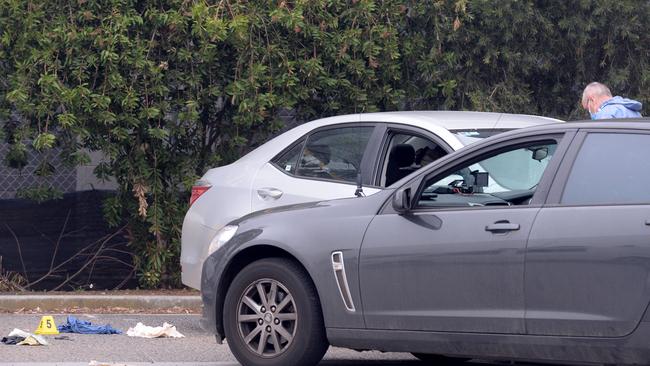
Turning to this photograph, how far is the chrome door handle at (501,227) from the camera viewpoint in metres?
5.89

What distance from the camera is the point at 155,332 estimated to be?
29.0 ft

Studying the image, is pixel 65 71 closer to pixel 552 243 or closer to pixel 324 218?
pixel 324 218

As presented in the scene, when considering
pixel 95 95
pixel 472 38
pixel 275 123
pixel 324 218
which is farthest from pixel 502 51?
pixel 324 218

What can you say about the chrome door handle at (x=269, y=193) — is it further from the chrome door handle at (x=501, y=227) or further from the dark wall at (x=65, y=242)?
the dark wall at (x=65, y=242)

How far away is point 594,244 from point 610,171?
46cm

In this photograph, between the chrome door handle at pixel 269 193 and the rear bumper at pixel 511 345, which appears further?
the chrome door handle at pixel 269 193

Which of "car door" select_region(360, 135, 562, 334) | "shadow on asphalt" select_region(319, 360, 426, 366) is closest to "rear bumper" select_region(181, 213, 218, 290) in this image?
"shadow on asphalt" select_region(319, 360, 426, 366)

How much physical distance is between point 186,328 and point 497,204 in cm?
396

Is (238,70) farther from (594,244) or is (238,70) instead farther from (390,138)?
(594,244)

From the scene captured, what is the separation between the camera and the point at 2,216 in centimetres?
1220

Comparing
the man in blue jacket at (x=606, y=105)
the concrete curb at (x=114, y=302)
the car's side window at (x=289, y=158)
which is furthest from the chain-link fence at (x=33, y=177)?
the man in blue jacket at (x=606, y=105)

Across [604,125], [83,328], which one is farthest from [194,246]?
[604,125]

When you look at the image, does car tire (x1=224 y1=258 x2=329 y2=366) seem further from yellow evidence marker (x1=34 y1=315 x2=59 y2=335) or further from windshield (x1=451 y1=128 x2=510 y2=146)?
yellow evidence marker (x1=34 y1=315 x2=59 y2=335)

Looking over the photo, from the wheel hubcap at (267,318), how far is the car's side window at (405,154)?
176 cm
